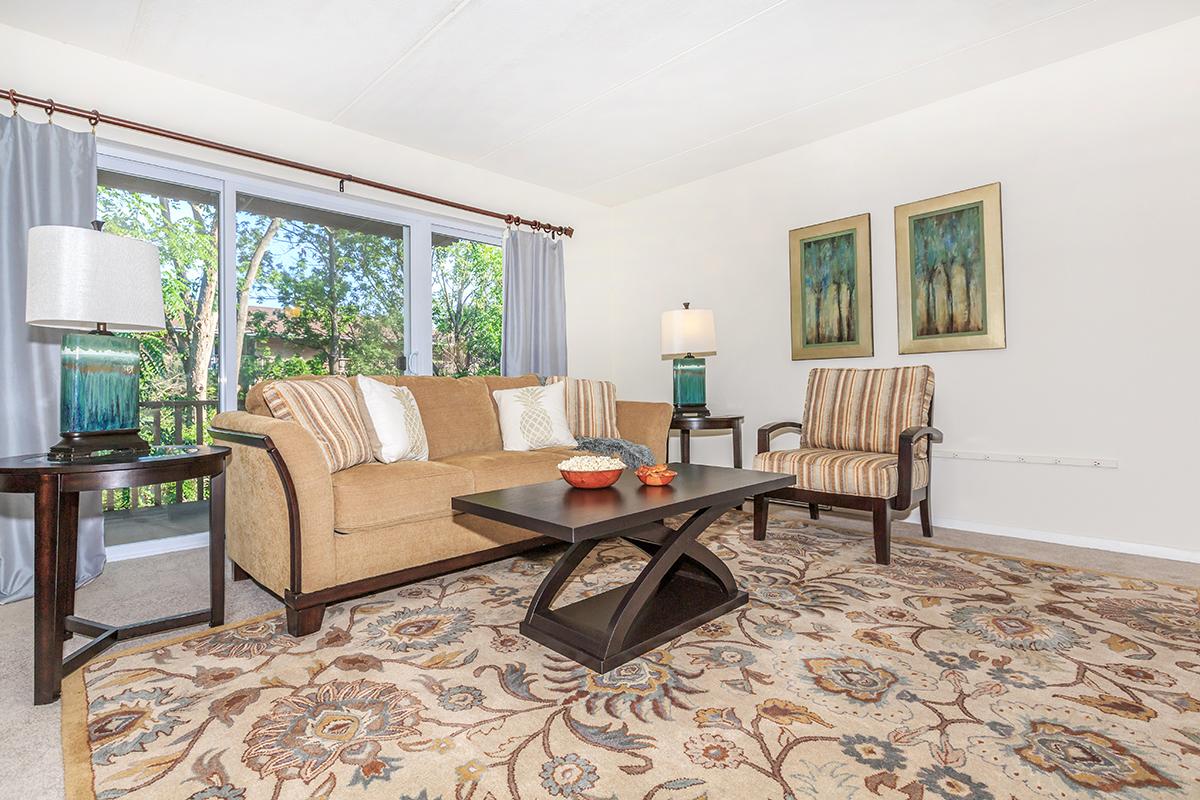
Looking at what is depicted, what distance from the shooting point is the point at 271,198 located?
11.7 ft

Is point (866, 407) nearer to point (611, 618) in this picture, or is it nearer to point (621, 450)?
point (621, 450)

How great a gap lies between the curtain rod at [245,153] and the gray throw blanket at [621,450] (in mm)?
1987

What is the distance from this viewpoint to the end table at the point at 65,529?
1640 mm

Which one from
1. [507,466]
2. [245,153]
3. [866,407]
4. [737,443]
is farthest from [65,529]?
[866,407]

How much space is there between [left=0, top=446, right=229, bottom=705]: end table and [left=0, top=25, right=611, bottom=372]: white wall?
1933mm

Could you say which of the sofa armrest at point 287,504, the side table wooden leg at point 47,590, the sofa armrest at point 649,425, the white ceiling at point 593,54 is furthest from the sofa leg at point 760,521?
the side table wooden leg at point 47,590

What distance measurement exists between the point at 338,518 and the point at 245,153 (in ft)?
7.49

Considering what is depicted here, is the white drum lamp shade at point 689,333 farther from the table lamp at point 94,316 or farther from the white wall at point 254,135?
the table lamp at point 94,316

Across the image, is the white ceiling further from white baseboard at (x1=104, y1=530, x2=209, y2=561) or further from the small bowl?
white baseboard at (x1=104, y1=530, x2=209, y2=561)

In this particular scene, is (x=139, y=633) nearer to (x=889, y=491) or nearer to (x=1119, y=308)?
(x=889, y=491)

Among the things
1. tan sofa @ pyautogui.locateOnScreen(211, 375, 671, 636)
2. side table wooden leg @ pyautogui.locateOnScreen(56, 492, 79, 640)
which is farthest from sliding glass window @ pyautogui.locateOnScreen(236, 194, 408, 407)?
side table wooden leg @ pyautogui.locateOnScreen(56, 492, 79, 640)

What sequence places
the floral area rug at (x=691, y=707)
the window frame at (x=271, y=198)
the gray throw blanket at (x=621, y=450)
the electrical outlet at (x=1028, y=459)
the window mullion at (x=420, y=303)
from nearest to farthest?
the floral area rug at (x=691, y=707) < the electrical outlet at (x=1028, y=459) < the window frame at (x=271, y=198) < the gray throw blanket at (x=621, y=450) < the window mullion at (x=420, y=303)

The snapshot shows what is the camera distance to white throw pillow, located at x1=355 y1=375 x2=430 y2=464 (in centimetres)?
280

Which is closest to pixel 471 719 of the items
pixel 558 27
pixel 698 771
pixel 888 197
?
pixel 698 771
